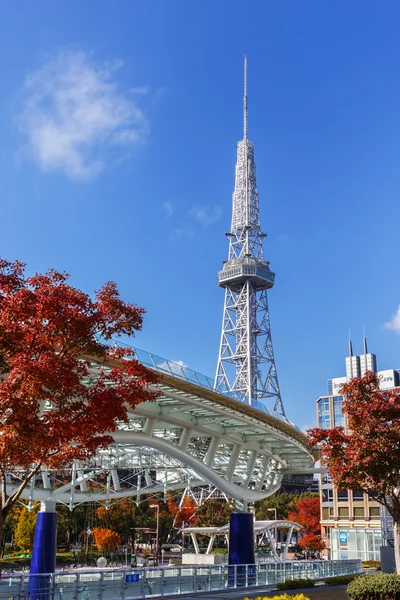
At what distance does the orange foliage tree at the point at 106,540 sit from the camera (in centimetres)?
7381

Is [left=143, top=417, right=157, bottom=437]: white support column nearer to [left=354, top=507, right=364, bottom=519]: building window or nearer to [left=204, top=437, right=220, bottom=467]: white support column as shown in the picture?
[left=204, top=437, right=220, bottom=467]: white support column

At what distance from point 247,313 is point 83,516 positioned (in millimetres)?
53307

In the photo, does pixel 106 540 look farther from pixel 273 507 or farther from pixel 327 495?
pixel 327 495

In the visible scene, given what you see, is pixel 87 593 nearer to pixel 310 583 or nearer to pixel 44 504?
pixel 44 504

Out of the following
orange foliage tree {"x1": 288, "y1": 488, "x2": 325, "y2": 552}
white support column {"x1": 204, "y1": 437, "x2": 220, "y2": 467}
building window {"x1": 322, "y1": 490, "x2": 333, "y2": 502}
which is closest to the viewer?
white support column {"x1": 204, "y1": 437, "x2": 220, "y2": 467}

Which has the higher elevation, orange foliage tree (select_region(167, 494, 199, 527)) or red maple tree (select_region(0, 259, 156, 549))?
red maple tree (select_region(0, 259, 156, 549))

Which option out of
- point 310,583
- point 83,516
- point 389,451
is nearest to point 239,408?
point 310,583

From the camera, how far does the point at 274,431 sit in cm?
3941

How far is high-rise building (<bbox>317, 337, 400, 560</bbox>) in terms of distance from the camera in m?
64.6

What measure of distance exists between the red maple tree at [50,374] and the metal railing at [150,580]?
6.42m

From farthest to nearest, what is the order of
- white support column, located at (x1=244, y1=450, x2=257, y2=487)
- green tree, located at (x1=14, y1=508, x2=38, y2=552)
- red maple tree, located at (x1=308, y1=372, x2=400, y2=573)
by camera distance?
green tree, located at (x1=14, y1=508, x2=38, y2=552), white support column, located at (x1=244, y1=450, x2=257, y2=487), red maple tree, located at (x1=308, y1=372, x2=400, y2=573)

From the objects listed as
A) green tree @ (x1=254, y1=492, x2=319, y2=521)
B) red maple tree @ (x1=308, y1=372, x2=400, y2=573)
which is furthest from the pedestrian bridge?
green tree @ (x1=254, y1=492, x2=319, y2=521)

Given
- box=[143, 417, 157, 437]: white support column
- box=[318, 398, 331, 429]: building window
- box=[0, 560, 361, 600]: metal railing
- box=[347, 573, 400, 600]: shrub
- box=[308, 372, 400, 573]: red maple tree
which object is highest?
box=[318, 398, 331, 429]: building window

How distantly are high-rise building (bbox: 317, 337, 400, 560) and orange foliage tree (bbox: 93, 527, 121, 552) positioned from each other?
2488 cm
